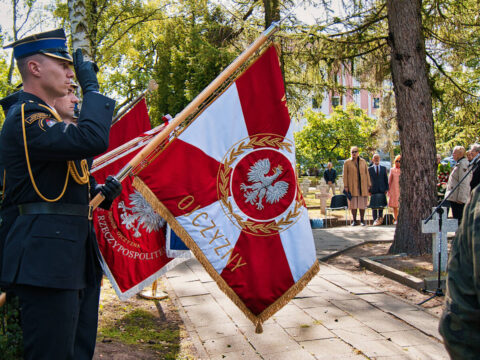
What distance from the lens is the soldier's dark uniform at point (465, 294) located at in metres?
1.22

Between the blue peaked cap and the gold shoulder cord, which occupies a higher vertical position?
the blue peaked cap

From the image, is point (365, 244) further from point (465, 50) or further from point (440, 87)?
point (465, 50)

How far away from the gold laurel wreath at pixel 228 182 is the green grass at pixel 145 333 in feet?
5.02

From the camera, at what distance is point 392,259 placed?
7703 millimetres

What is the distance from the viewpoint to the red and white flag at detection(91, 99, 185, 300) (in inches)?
178

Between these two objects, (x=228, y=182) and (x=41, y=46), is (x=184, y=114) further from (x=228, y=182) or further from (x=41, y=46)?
(x=41, y=46)

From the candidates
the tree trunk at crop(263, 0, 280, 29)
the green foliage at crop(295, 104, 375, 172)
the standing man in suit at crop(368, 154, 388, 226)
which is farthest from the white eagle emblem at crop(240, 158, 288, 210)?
the green foliage at crop(295, 104, 375, 172)

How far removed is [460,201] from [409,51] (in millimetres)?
3225

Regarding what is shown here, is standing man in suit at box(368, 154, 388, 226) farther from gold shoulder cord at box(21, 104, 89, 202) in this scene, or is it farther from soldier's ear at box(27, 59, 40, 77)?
soldier's ear at box(27, 59, 40, 77)

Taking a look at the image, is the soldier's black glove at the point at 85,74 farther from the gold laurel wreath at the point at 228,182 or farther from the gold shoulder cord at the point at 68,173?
the gold laurel wreath at the point at 228,182

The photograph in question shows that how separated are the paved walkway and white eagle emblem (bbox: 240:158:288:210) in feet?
4.84

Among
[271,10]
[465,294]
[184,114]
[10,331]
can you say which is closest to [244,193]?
[184,114]

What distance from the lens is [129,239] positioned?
181 inches

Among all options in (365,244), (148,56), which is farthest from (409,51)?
(148,56)
